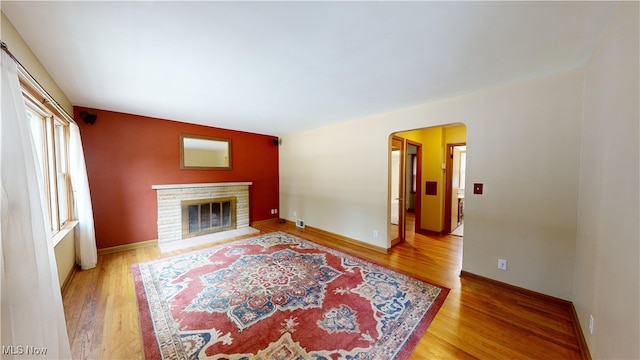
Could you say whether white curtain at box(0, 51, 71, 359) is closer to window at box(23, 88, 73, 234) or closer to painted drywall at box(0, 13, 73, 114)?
painted drywall at box(0, 13, 73, 114)

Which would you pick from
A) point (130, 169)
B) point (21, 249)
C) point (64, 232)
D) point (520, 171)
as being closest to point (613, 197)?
point (520, 171)

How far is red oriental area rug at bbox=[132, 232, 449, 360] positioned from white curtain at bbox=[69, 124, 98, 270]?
72cm

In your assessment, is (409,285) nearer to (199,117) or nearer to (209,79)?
(209,79)

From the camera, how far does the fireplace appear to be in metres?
4.00

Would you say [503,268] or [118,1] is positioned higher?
[118,1]

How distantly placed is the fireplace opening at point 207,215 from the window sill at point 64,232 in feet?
4.76

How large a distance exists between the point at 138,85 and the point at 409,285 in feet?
12.8

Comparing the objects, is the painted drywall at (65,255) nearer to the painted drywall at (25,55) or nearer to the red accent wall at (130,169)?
the red accent wall at (130,169)

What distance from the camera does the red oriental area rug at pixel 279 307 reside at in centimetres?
163

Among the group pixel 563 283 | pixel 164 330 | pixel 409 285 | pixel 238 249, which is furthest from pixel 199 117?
pixel 563 283

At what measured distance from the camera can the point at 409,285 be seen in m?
2.50

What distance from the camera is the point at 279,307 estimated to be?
210 cm

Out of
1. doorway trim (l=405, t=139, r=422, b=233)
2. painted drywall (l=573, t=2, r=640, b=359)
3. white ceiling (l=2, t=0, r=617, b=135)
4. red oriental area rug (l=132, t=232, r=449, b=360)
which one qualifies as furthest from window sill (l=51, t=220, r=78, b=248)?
doorway trim (l=405, t=139, r=422, b=233)

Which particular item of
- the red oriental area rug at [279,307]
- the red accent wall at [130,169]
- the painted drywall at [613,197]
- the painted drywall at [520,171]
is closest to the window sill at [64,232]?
the red accent wall at [130,169]
